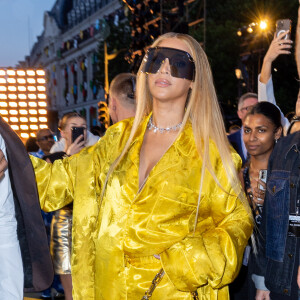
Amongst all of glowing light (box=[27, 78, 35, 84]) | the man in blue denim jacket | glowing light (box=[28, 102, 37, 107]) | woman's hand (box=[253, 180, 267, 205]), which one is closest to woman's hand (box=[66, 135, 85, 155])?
woman's hand (box=[253, 180, 267, 205])

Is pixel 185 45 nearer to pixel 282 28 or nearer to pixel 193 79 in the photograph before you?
pixel 193 79

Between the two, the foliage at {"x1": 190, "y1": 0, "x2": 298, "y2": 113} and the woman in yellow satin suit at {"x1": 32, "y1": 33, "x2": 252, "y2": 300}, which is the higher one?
the foliage at {"x1": 190, "y1": 0, "x2": 298, "y2": 113}

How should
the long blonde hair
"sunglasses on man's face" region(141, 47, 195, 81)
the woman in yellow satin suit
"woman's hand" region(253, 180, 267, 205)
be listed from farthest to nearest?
"woman's hand" region(253, 180, 267, 205) < "sunglasses on man's face" region(141, 47, 195, 81) < the long blonde hair < the woman in yellow satin suit

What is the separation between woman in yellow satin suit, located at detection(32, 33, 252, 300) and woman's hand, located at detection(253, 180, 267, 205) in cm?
129

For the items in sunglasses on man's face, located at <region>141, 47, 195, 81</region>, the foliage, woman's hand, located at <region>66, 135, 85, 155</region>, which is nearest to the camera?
sunglasses on man's face, located at <region>141, 47, 195, 81</region>

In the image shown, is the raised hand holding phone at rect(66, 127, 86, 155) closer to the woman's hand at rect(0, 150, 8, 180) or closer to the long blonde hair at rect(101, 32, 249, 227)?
the long blonde hair at rect(101, 32, 249, 227)

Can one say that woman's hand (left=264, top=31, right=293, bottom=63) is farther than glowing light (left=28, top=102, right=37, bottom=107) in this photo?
No

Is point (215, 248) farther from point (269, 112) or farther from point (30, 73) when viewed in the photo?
point (30, 73)

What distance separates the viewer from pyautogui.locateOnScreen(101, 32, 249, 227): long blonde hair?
2777 mm

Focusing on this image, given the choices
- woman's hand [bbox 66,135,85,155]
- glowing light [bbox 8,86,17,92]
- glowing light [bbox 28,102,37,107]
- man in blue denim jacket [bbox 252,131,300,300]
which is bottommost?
man in blue denim jacket [bbox 252,131,300,300]

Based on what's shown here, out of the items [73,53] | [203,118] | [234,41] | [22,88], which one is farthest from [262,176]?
[73,53]

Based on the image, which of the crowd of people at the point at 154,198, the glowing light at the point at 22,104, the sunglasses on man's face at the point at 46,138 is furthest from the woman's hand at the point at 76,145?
the sunglasses on man's face at the point at 46,138

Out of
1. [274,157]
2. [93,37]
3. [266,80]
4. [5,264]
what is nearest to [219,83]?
[266,80]

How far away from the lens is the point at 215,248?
8.52 ft
